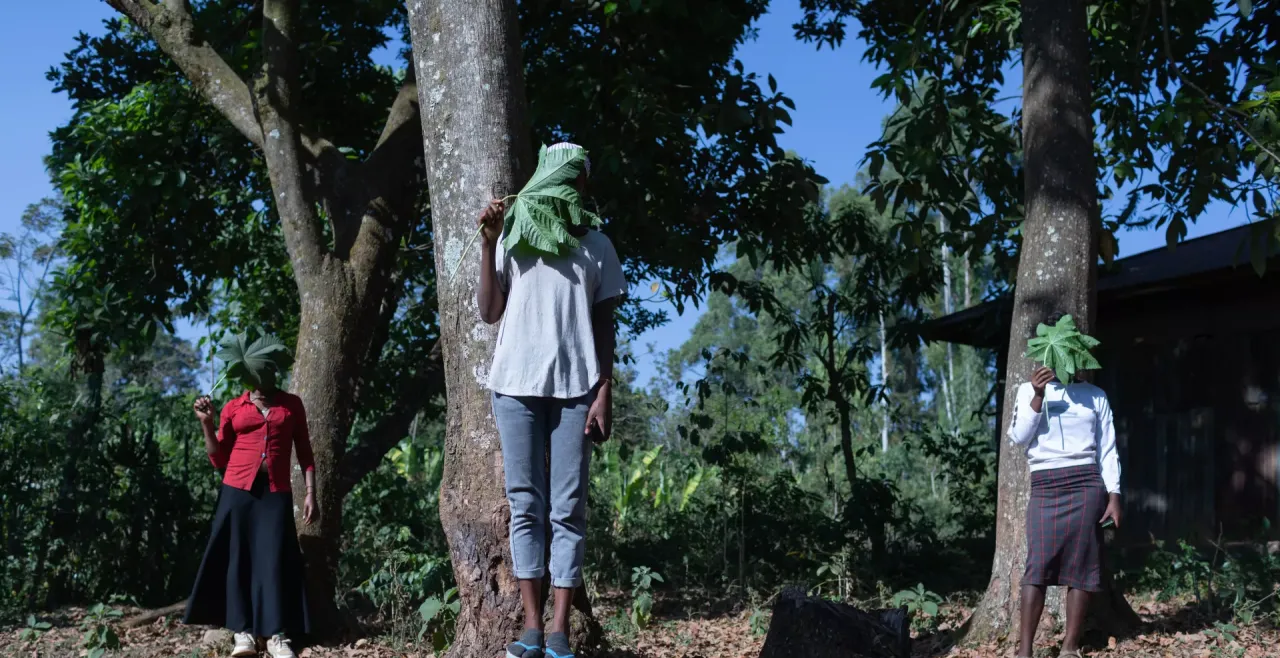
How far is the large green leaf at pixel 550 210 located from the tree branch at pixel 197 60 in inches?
199

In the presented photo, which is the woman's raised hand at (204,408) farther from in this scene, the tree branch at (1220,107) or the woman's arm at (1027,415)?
the tree branch at (1220,107)

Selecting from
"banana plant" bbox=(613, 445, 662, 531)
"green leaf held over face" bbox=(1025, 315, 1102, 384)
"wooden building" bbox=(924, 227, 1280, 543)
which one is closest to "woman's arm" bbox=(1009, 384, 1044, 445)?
"green leaf held over face" bbox=(1025, 315, 1102, 384)

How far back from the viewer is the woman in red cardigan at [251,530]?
5973 millimetres

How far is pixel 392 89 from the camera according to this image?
456 inches

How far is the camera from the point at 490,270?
4051mm

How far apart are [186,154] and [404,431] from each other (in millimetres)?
3813

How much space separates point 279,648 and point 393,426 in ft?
13.9

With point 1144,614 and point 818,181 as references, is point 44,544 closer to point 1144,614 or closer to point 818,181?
point 818,181

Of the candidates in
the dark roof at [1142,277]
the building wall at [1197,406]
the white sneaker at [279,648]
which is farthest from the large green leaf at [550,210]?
the building wall at [1197,406]

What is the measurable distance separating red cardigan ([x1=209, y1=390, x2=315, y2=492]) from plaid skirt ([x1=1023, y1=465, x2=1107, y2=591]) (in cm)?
409

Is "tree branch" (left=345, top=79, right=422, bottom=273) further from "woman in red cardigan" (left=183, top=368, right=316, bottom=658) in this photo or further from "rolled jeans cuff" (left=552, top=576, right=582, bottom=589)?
"rolled jeans cuff" (left=552, top=576, right=582, bottom=589)

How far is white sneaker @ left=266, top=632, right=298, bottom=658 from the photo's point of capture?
5.88 m

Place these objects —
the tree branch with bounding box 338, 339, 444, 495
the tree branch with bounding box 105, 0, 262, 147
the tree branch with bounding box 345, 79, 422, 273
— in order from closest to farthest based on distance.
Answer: the tree branch with bounding box 345, 79, 422, 273, the tree branch with bounding box 105, 0, 262, 147, the tree branch with bounding box 338, 339, 444, 495

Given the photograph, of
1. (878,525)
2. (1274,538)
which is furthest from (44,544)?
(1274,538)
